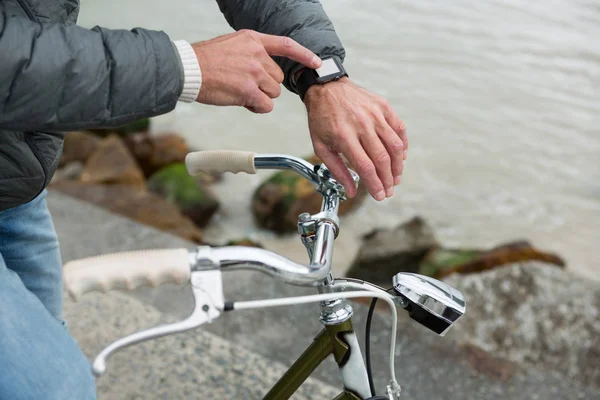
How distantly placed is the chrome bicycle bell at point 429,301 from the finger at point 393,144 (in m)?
0.22

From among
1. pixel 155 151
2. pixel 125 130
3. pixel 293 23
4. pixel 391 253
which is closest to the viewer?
pixel 293 23

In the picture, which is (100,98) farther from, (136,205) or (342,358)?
(136,205)

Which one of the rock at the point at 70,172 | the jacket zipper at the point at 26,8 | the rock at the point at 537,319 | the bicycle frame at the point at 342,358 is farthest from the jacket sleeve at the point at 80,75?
the rock at the point at 70,172

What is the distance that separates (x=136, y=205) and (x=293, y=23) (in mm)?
3533

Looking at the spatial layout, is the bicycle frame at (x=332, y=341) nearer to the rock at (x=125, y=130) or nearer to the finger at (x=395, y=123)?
the finger at (x=395, y=123)

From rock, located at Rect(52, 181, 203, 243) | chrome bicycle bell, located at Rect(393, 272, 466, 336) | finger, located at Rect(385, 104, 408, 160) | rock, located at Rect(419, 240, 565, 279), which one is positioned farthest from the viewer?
rock, located at Rect(52, 181, 203, 243)

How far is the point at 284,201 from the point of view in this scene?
6469mm

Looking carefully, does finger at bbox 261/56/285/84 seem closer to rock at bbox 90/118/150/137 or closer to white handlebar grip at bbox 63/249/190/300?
white handlebar grip at bbox 63/249/190/300

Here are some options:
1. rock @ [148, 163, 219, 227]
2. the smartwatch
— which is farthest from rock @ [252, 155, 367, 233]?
the smartwatch

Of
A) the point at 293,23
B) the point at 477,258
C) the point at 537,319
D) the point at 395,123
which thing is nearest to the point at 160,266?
the point at 395,123

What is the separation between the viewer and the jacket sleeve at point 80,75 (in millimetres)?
1097

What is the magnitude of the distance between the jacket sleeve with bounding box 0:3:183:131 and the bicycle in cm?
27

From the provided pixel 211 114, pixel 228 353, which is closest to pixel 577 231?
pixel 211 114

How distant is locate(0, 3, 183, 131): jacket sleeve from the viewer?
3.60ft
